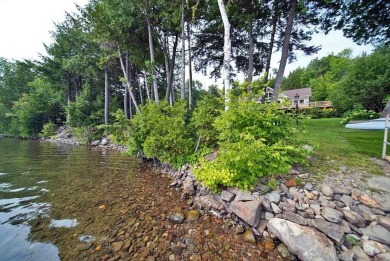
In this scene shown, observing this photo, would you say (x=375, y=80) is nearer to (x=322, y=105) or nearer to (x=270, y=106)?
(x=322, y=105)

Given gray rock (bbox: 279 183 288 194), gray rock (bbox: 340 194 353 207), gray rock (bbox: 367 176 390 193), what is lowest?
gray rock (bbox: 340 194 353 207)

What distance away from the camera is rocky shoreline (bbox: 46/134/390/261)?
2338 millimetres

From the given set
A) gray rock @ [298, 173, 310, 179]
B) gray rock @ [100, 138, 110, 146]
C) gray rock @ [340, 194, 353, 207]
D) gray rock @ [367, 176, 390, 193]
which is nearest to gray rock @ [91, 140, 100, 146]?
gray rock @ [100, 138, 110, 146]

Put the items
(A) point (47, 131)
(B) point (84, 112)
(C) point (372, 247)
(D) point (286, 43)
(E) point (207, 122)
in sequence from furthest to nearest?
(A) point (47, 131), (B) point (84, 112), (D) point (286, 43), (E) point (207, 122), (C) point (372, 247)

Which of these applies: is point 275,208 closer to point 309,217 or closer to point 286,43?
point 309,217

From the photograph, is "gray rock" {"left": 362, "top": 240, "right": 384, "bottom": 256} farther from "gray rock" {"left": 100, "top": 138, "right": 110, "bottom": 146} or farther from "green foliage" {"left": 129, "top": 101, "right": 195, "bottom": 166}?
"gray rock" {"left": 100, "top": 138, "right": 110, "bottom": 146}

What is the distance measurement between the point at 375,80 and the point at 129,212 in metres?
20.1

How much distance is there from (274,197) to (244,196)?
549 millimetres

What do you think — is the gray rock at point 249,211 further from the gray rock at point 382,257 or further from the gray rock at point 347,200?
the gray rock at point 382,257

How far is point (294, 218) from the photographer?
284 cm

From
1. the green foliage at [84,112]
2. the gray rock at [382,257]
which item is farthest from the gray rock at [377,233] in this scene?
the green foliage at [84,112]

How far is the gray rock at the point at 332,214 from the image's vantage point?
2.63m

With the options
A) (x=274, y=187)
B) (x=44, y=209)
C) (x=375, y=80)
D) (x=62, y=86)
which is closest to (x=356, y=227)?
(x=274, y=187)

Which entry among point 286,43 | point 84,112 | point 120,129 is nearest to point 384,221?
point 286,43
